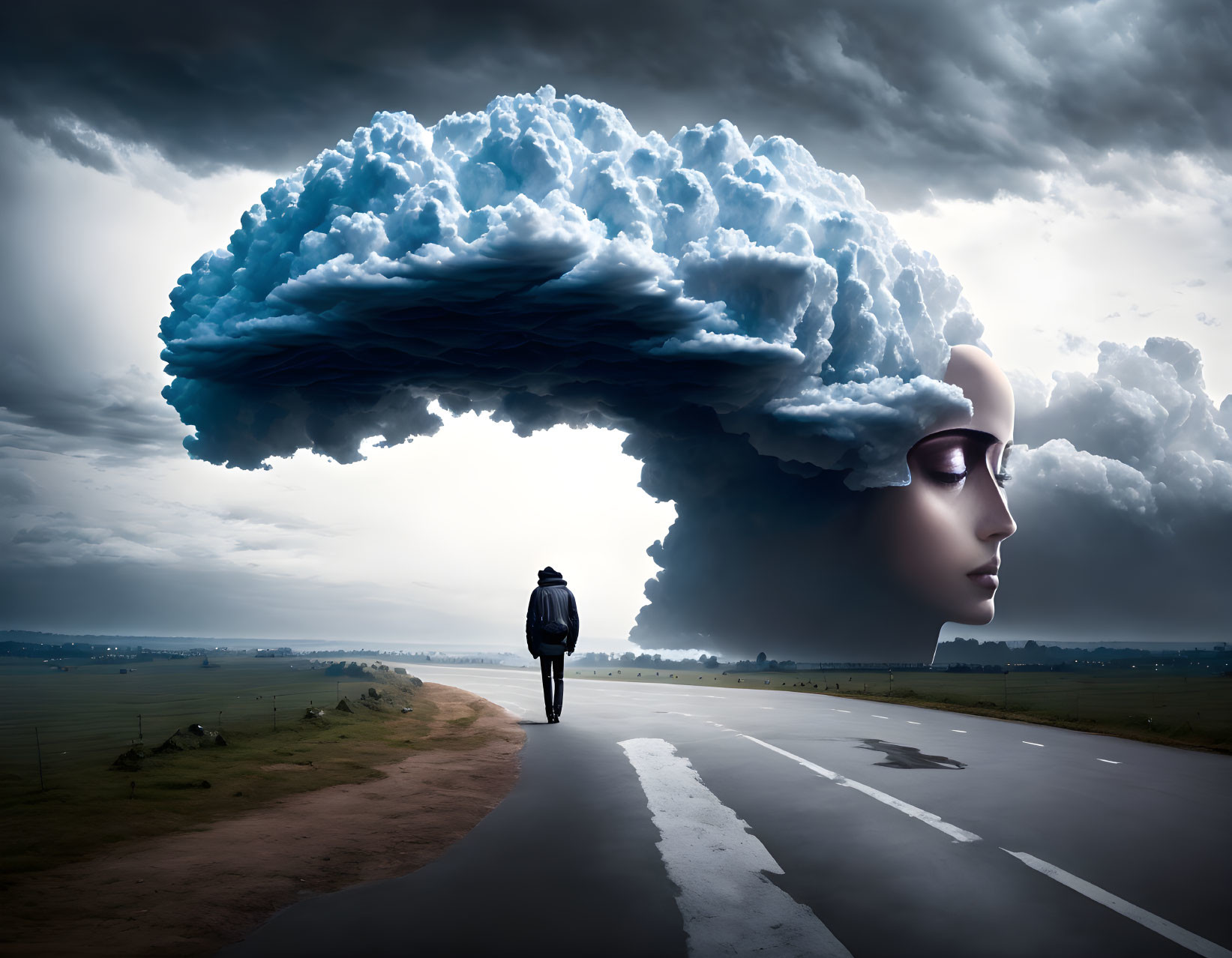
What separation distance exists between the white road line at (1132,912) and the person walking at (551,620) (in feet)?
35.1

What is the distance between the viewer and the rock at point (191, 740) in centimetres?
1175

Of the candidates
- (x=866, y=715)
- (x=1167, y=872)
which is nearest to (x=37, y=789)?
(x=1167, y=872)

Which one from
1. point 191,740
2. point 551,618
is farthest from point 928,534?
point 191,740

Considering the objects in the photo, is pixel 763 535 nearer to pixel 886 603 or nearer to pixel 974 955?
pixel 886 603

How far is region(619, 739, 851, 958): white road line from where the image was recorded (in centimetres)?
452

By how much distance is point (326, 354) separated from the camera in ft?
64.4

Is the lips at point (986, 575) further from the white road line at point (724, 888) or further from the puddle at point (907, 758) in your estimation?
the white road line at point (724, 888)

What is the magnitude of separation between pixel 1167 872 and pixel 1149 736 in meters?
12.2

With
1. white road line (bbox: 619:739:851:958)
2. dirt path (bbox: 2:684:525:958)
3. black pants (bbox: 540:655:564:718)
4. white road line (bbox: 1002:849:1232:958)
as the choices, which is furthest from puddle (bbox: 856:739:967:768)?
black pants (bbox: 540:655:564:718)

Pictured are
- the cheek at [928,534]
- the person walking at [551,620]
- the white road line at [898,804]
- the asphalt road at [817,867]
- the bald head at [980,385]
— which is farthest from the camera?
the cheek at [928,534]

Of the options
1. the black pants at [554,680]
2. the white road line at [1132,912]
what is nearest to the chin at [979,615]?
the black pants at [554,680]

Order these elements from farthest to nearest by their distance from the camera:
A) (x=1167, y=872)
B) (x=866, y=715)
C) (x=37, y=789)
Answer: (x=866, y=715)
(x=37, y=789)
(x=1167, y=872)

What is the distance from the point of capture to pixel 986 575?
2845 centimetres

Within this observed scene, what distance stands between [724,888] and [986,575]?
2557 centimetres
